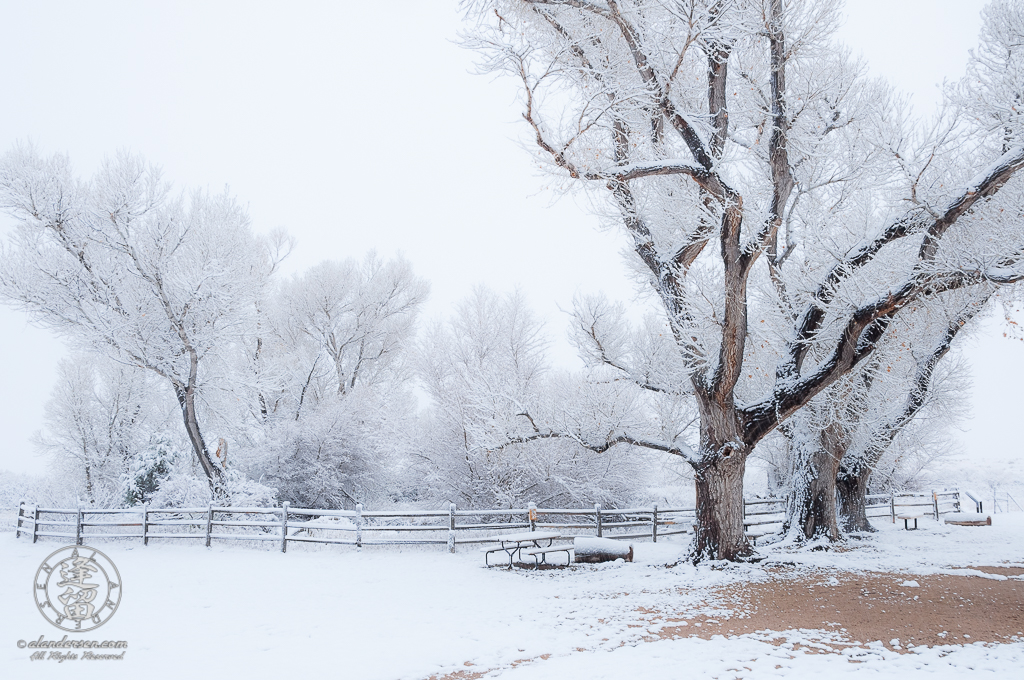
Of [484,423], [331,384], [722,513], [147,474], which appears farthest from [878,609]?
[331,384]

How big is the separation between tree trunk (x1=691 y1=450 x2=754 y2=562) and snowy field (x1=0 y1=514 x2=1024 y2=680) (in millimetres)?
418

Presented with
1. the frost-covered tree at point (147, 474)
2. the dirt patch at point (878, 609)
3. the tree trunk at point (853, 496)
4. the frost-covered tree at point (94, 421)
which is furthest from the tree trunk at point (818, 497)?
the frost-covered tree at point (94, 421)

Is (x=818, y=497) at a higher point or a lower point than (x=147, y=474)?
lower

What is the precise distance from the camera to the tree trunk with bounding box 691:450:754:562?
9.94m

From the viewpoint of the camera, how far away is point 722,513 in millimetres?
10008

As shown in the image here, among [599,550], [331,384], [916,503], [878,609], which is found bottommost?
[916,503]

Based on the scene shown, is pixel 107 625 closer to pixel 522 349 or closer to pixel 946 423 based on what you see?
pixel 522 349

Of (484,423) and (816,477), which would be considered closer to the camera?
(816,477)

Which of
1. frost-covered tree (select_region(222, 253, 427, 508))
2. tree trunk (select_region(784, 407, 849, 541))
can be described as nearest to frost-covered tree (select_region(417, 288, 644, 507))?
frost-covered tree (select_region(222, 253, 427, 508))

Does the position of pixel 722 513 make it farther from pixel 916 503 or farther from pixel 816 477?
pixel 916 503

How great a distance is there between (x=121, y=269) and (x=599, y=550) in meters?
14.0

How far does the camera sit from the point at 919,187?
8.55 m

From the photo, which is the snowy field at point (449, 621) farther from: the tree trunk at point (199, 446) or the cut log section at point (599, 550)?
the tree trunk at point (199, 446)

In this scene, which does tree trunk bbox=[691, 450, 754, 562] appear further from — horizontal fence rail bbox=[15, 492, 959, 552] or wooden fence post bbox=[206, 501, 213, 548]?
wooden fence post bbox=[206, 501, 213, 548]
